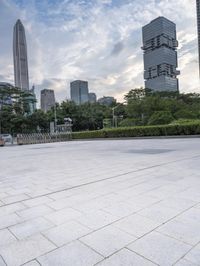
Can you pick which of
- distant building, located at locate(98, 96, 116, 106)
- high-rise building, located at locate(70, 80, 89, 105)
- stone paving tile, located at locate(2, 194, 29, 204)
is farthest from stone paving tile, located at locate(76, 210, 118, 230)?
high-rise building, located at locate(70, 80, 89, 105)

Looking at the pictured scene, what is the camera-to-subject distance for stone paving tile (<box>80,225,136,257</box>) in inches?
75.6

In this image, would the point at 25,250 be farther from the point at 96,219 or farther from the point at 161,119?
the point at 161,119

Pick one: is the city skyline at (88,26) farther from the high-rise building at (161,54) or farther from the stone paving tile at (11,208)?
the high-rise building at (161,54)

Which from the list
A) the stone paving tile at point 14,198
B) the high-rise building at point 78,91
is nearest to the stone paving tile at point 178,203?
the stone paving tile at point 14,198

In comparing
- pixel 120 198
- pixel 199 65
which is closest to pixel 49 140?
pixel 120 198

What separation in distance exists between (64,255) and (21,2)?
42.1 feet

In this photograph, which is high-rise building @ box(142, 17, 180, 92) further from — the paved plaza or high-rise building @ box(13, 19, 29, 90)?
the paved plaza

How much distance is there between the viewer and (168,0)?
12820mm

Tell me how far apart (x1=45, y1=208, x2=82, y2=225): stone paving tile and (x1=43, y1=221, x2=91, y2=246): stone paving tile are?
0.13 meters

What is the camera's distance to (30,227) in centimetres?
242

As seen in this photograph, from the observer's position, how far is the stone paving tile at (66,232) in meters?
2.11

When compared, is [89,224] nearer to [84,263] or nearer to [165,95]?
[84,263]

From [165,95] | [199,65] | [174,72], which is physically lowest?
[165,95]

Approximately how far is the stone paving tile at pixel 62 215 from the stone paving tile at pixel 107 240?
1.61 ft
